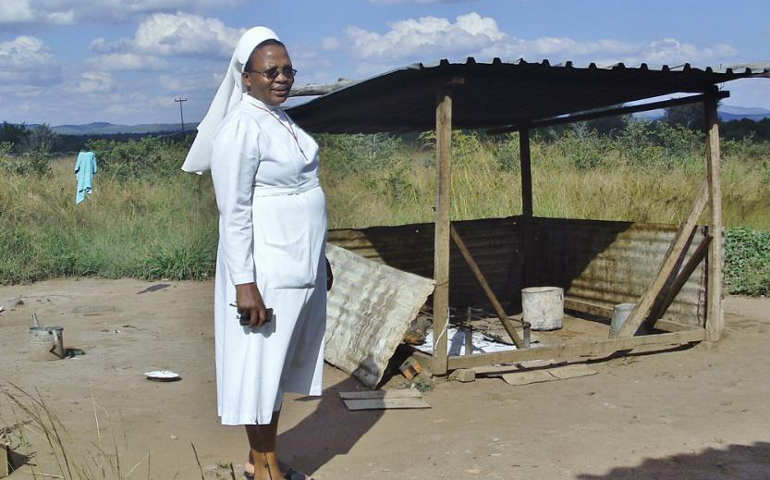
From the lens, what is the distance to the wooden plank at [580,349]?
678cm

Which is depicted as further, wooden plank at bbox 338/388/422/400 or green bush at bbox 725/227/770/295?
green bush at bbox 725/227/770/295

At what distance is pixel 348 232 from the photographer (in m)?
8.93

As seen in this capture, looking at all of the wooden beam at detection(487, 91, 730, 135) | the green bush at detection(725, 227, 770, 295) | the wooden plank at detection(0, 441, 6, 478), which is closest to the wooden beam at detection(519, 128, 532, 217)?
the wooden beam at detection(487, 91, 730, 135)

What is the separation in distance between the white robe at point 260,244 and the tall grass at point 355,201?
8.35 metres

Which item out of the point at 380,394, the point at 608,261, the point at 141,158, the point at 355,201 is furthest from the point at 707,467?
the point at 141,158

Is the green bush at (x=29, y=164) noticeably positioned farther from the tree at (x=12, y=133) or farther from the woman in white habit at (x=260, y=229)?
the tree at (x=12, y=133)

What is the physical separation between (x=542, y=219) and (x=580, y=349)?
3217 millimetres

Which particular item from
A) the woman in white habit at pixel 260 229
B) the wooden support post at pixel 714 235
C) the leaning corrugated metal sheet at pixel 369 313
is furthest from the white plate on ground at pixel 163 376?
the wooden support post at pixel 714 235

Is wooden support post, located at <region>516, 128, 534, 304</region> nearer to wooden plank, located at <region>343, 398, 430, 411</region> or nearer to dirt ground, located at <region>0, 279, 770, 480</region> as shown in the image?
dirt ground, located at <region>0, 279, 770, 480</region>

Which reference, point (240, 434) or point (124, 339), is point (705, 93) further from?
point (124, 339)

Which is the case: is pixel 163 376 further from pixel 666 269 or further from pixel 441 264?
pixel 666 269

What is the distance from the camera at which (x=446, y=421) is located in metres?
5.75

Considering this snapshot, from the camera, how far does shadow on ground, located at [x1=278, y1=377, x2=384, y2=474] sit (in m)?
5.04

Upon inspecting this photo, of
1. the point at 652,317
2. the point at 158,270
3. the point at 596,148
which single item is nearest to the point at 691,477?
the point at 652,317
